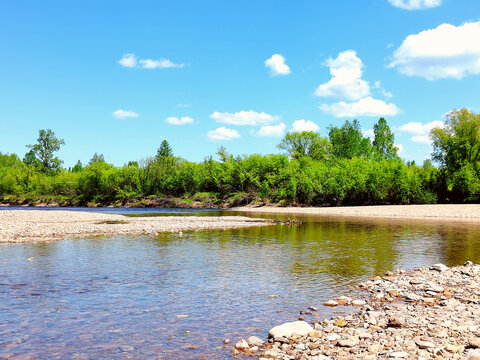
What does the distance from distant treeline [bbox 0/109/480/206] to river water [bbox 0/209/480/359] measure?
54599 millimetres

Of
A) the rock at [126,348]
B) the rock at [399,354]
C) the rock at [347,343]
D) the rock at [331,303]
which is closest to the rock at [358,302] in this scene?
the rock at [331,303]

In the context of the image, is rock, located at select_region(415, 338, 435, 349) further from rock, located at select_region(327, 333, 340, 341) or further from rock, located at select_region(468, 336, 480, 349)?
rock, located at select_region(327, 333, 340, 341)

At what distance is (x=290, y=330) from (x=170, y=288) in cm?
663

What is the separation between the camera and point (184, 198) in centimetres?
10894

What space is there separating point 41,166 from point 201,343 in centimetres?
15174

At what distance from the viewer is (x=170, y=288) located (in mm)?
14688

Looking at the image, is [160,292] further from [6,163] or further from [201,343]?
[6,163]

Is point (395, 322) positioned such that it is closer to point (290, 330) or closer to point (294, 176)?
point (290, 330)

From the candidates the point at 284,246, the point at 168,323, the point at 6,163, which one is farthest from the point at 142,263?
the point at 6,163

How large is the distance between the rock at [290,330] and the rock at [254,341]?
1.32ft

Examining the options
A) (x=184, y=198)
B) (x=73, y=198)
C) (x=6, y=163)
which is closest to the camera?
(x=184, y=198)

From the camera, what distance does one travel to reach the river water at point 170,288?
9.47 m

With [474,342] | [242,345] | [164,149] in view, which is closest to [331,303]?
[242,345]

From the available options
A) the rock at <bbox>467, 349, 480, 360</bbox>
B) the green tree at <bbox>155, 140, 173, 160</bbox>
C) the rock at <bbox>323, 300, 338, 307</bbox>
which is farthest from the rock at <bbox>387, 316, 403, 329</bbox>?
the green tree at <bbox>155, 140, 173, 160</bbox>
